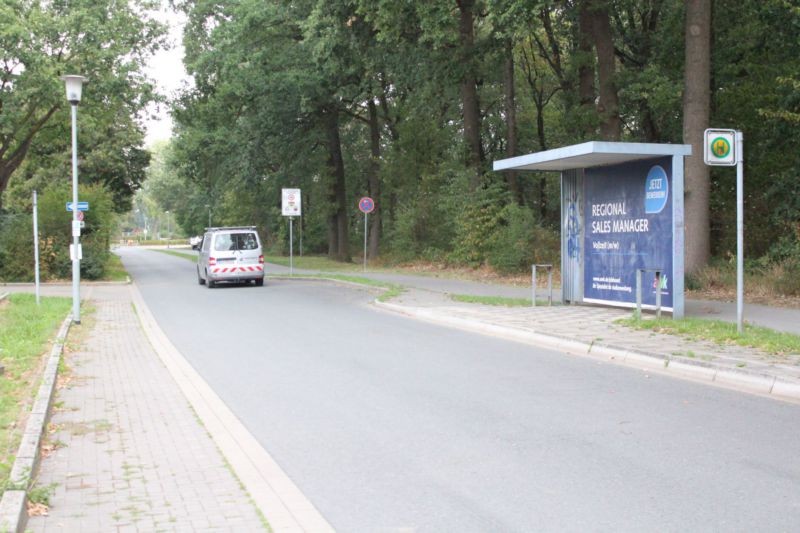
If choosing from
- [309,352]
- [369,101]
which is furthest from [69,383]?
[369,101]

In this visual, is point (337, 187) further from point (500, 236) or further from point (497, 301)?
point (497, 301)

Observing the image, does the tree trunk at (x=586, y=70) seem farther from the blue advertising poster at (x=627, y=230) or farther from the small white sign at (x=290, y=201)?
the small white sign at (x=290, y=201)

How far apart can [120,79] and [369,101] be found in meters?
11.9

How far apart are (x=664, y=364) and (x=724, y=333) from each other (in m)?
1.99

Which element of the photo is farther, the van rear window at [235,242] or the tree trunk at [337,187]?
the tree trunk at [337,187]

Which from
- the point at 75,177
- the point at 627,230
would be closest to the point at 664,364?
the point at 627,230

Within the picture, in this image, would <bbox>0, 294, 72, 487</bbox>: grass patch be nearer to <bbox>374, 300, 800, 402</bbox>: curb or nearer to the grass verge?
<bbox>374, 300, 800, 402</bbox>: curb

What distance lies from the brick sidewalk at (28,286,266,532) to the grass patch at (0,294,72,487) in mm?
304

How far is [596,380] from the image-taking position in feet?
28.9

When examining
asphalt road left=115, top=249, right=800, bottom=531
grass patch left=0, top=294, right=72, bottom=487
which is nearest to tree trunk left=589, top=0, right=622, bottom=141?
asphalt road left=115, top=249, right=800, bottom=531

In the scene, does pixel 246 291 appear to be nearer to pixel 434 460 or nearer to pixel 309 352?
pixel 309 352

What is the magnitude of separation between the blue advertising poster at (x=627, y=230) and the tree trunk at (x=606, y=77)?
287 inches

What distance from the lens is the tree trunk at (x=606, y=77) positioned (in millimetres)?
21875

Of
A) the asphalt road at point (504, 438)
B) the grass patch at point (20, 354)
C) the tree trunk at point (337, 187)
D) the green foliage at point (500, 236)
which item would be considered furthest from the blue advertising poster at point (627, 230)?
the tree trunk at point (337, 187)
